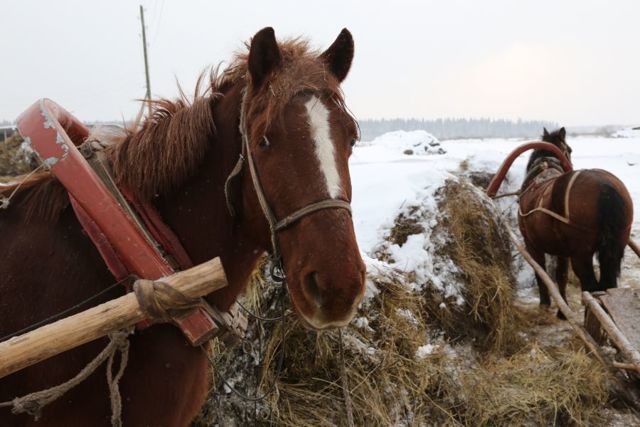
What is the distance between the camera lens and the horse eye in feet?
4.07

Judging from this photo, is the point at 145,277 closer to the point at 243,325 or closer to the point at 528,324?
the point at 243,325

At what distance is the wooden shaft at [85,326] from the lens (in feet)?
3.23

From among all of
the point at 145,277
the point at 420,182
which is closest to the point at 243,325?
the point at 145,277

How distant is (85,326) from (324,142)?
0.78 metres

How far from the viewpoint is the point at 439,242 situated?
439 cm

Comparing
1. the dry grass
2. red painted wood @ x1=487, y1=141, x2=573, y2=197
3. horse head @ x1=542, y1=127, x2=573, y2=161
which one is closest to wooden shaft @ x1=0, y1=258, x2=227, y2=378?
the dry grass

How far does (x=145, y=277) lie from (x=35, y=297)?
0.40 m

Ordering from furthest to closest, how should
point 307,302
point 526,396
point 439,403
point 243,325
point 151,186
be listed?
point 526,396, point 439,403, point 243,325, point 151,186, point 307,302

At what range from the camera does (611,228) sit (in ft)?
14.1

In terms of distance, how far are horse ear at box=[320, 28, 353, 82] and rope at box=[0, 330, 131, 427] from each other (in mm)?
1085

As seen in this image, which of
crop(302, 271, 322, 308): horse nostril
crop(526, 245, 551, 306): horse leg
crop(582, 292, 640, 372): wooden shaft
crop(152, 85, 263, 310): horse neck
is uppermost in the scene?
crop(152, 85, 263, 310): horse neck

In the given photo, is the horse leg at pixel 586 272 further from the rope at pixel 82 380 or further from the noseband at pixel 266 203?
the rope at pixel 82 380

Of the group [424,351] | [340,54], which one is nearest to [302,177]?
[340,54]

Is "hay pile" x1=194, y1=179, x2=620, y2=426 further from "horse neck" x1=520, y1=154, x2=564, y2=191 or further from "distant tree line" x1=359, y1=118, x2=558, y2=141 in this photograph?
"distant tree line" x1=359, y1=118, x2=558, y2=141
